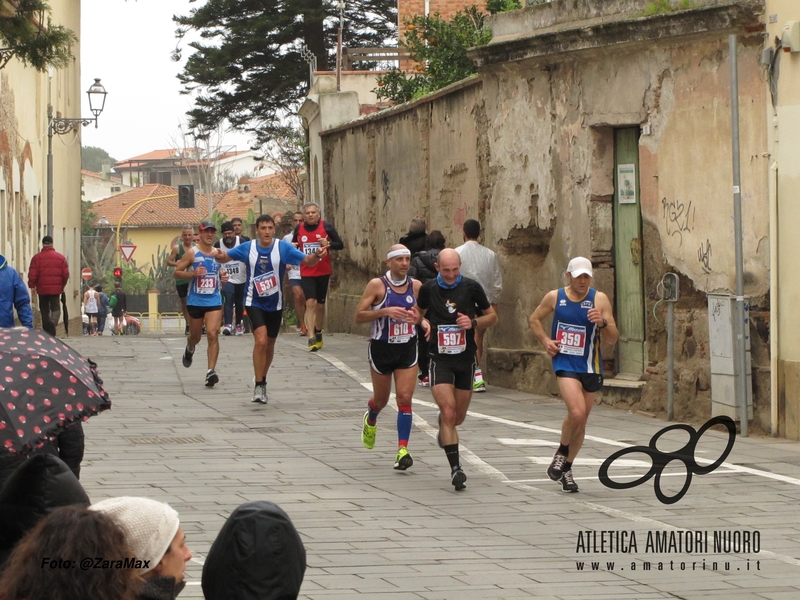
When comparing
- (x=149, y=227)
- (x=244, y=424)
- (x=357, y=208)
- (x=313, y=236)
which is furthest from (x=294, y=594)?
(x=149, y=227)

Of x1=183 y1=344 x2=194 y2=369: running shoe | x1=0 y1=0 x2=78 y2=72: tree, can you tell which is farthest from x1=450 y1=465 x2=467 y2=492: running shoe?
x1=183 y1=344 x2=194 y2=369: running shoe

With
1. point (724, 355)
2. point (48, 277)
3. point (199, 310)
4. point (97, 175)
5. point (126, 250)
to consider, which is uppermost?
point (97, 175)

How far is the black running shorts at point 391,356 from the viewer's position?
35.4 ft

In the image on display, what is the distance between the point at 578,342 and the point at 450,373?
3.34 ft

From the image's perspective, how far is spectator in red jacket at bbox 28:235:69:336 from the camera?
23344mm

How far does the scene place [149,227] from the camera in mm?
88562

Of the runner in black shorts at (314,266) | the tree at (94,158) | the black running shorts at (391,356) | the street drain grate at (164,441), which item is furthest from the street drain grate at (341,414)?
the tree at (94,158)

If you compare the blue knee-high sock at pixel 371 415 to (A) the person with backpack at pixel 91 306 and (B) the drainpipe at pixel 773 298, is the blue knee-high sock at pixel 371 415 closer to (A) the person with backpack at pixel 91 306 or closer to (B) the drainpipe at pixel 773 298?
(B) the drainpipe at pixel 773 298

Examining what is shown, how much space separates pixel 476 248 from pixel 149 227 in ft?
245

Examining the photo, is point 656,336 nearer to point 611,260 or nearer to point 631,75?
point 611,260

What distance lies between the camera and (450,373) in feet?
33.8

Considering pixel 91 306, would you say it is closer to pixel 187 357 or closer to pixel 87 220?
pixel 187 357

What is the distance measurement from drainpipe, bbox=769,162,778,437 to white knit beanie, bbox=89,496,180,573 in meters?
9.82

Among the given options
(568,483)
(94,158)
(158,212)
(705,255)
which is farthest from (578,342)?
(94,158)
